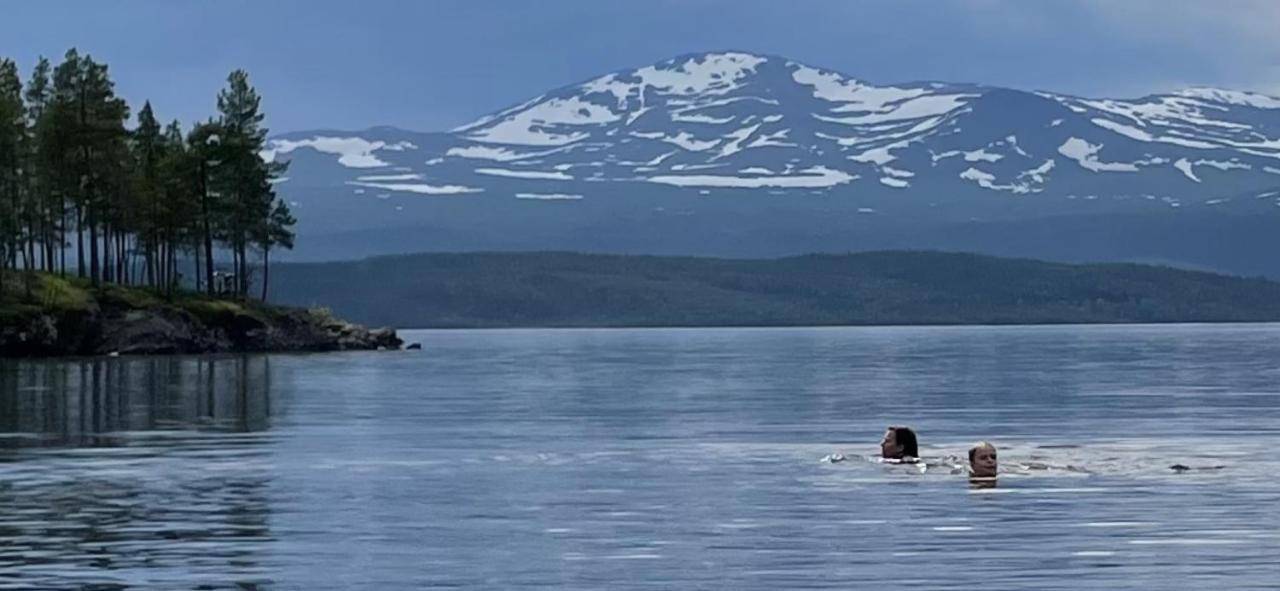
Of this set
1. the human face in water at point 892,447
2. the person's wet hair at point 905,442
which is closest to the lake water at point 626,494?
the human face in water at point 892,447

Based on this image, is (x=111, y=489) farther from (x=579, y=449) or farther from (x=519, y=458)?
(x=579, y=449)

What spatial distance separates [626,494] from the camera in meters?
58.8

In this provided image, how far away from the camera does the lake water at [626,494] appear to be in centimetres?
4291

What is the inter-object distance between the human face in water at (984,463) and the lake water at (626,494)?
94 cm

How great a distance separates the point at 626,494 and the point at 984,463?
31.0 ft

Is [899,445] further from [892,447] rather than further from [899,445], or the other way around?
[892,447]

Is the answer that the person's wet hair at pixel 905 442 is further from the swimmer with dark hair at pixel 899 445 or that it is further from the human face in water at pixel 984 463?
the human face in water at pixel 984 463

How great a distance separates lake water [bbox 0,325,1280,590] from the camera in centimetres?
4291

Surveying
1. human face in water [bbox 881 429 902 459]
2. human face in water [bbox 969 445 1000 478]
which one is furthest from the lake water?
human face in water [bbox 969 445 1000 478]

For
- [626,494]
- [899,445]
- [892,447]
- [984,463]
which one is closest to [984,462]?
[984,463]

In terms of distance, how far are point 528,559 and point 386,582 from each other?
12.8 ft

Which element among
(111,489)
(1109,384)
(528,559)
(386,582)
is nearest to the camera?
(386,582)

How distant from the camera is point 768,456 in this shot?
73.2 m

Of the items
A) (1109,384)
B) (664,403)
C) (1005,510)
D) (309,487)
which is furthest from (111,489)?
(1109,384)
